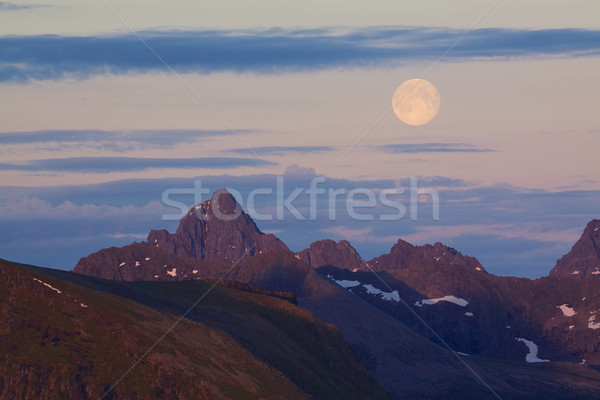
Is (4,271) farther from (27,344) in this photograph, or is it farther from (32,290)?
(27,344)

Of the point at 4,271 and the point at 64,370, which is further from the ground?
the point at 4,271

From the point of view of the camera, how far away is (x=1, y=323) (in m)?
189

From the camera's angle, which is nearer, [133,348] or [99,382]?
[99,382]

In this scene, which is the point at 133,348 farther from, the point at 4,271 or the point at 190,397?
the point at 4,271

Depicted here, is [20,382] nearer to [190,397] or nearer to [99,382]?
[99,382]

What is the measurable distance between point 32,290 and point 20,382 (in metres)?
24.3

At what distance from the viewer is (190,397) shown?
199250mm

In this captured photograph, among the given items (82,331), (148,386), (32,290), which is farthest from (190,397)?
(32,290)

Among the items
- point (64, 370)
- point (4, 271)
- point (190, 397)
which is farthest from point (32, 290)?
point (190, 397)

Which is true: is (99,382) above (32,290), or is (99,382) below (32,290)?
below

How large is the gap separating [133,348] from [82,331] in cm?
1056

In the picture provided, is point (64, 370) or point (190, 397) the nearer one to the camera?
point (64, 370)

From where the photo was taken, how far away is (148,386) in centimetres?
19362

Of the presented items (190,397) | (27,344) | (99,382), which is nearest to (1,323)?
(27,344)
